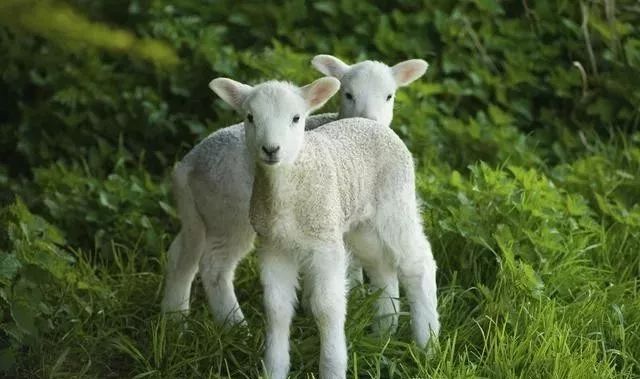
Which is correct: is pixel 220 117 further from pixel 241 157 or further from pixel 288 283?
pixel 288 283

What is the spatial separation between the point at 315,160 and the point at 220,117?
272 cm

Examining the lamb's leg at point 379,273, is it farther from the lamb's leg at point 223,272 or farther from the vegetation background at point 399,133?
the lamb's leg at point 223,272

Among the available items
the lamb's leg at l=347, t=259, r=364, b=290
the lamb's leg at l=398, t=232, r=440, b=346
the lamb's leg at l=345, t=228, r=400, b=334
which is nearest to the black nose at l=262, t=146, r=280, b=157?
the lamb's leg at l=345, t=228, r=400, b=334

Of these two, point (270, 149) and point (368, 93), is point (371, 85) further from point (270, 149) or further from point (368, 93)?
point (270, 149)

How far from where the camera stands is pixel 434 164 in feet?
24.6

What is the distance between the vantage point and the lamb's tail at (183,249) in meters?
5.69

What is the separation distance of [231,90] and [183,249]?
1079mm

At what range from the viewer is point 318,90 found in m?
5.00

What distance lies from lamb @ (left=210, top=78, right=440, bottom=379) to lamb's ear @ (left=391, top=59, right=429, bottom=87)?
22.2 inches

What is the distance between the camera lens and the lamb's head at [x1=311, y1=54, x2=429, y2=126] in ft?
19.1

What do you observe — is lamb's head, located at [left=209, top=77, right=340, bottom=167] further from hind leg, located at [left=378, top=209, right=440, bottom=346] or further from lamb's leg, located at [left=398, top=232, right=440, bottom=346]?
lamb's leg, located at [left=398, top=232, right=440, bottom=346]

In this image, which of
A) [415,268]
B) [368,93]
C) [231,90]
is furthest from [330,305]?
[368,93]

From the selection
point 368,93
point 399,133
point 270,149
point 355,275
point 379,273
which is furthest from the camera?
point 399,133

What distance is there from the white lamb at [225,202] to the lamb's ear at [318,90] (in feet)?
1.70
